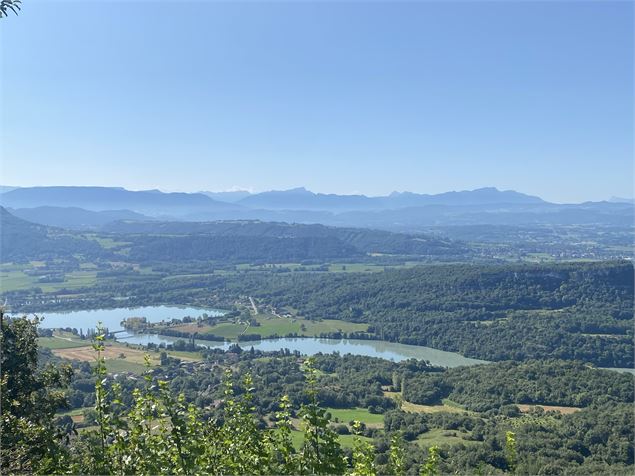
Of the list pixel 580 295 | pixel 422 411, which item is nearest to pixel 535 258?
pixel 580 295

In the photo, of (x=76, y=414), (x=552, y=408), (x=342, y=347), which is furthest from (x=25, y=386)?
(x=342, y=347)

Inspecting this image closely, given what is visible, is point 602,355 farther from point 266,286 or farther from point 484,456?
point 266,286

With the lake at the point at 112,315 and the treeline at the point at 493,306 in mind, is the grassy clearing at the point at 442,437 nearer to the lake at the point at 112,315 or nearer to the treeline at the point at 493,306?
the treeline at the point at 493,306

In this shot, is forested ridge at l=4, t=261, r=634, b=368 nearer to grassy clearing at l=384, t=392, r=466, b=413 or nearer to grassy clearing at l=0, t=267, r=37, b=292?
grassy clearing at l=0, t=267, r=37, b=292

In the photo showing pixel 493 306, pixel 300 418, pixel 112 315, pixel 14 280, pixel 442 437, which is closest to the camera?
pixel 300 418

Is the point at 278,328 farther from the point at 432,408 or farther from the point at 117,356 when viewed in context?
the point at 432,408

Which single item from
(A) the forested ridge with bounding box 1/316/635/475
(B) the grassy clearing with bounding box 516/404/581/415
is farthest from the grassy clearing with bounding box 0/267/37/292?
(B) the grassy clearing with bounding box 516/404/581/415
